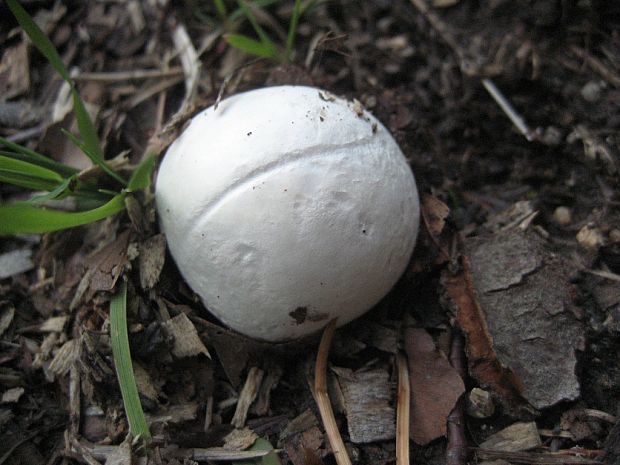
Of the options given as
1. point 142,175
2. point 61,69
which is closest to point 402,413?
point 142,175

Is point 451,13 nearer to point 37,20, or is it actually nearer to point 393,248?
point 393,248

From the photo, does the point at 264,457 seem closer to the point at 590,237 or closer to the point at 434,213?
the point at 434,213

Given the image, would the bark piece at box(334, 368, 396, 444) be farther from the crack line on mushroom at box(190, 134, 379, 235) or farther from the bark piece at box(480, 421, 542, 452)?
the crack line on mushroom at box(190, 134, 379, 235)

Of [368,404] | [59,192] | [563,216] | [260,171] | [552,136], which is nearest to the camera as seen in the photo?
[260,171]

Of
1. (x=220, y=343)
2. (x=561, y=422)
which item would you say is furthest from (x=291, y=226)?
(x=561, y=422)

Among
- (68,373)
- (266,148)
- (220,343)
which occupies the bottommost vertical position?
(220,343)

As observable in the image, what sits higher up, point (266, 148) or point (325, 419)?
point (266, 148)

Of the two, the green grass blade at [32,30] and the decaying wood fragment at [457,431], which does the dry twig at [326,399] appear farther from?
the green grass blade at [32,30]

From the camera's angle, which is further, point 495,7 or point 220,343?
point 495,7

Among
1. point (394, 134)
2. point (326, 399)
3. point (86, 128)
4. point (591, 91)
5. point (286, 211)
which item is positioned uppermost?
point (86, 128)
